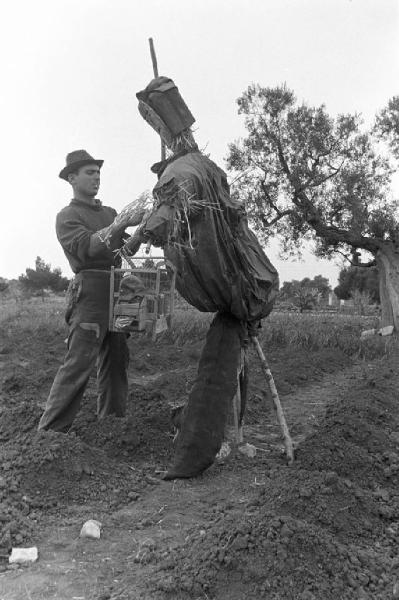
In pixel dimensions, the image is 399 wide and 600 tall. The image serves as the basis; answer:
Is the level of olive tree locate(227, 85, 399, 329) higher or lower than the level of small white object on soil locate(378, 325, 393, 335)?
higher

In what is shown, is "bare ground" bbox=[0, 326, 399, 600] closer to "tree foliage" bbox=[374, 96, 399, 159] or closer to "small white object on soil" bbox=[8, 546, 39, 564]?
"small white object on soil" bbox=[8, 546, 39, 564]

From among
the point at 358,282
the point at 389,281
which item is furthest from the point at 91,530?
the point at 358,282

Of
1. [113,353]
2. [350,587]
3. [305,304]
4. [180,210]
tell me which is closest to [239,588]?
[350,587]

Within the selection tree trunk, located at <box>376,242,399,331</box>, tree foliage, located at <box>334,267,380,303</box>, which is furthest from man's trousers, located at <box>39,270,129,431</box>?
tree foliage, located at <box>334,267,380,303</box>

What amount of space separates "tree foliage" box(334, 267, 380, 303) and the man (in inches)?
1176

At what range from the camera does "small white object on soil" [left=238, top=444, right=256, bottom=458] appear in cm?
419

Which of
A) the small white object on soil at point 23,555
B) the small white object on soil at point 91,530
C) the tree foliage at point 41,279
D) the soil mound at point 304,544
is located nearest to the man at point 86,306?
the small white object on soil at point 91,530

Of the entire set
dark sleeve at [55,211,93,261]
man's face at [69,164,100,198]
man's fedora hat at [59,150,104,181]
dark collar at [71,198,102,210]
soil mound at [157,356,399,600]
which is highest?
man's fedora hat at [59,150,104,181]

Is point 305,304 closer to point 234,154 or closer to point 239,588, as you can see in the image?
point 234,154

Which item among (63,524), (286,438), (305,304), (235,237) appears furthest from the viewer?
(305,304)

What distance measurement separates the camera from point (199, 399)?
371 centimetres

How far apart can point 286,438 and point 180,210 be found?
5.95 ft

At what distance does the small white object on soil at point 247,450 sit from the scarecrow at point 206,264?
1.77ft

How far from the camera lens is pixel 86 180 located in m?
4.43
